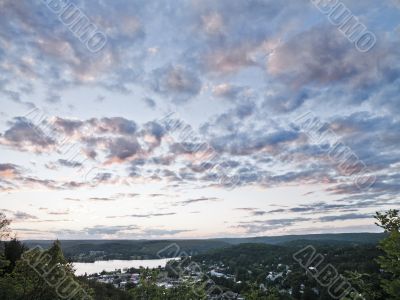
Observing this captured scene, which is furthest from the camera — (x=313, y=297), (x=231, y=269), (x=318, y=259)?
(x=231, y=269)

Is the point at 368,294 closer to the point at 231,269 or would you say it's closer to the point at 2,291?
the point at 2,291

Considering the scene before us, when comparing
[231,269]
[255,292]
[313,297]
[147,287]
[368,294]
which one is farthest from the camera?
[231,269]

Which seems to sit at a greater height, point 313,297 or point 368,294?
point 368,294

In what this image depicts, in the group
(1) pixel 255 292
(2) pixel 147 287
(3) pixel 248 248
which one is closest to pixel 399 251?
(1) pixel 255 292

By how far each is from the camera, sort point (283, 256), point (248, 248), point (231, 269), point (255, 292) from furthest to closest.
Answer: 1. point (248, 248)
2. point (283, 256)
3. point (231, 269)
4. point (255, 292)

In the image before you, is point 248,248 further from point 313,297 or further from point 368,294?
point 368,294

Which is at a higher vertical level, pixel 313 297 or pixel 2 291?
pixel 2 291

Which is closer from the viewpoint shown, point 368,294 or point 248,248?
point 368,294

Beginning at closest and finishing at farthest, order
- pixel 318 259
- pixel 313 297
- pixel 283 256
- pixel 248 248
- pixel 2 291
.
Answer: pixel 2 291 < pixel 313 297 < pixel 318 259 < pixel 283 256 < pixel 248 248

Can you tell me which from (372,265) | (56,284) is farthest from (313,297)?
(56,284)
